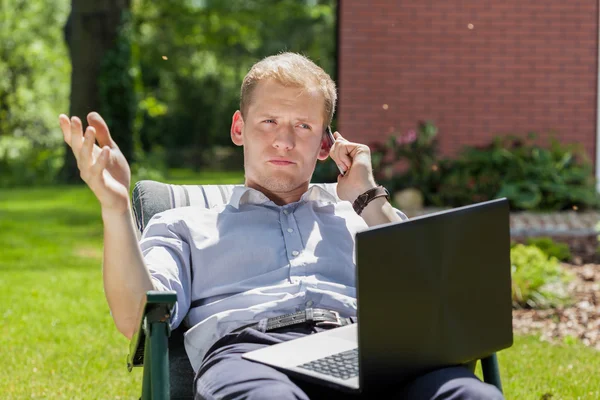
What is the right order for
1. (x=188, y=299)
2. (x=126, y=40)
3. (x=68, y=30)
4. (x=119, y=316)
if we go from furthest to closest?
(x=68, y=30), (x=126, y=40), (x=188, y=299), (x=119, y=316)

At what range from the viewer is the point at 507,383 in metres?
4.16

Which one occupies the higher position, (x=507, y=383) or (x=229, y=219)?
(x=229, y=219)

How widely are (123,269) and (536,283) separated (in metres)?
4.12

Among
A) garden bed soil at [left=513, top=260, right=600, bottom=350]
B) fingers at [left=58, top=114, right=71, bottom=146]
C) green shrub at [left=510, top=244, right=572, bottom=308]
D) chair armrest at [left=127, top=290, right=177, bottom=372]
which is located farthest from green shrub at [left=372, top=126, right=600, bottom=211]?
fingers at [left=58, top=114, right=71, bottom=146]

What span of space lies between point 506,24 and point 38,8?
20.5 meters

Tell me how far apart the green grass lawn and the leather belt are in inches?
66.8

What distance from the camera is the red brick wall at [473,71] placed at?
33.7 ft

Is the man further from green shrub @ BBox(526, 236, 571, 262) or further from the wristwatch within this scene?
green shrub @ BBox(526, 236, 571, 262)

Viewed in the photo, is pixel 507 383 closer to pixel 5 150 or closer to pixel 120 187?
pixel 120 187

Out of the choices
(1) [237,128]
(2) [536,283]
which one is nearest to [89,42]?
(2) [536,283]

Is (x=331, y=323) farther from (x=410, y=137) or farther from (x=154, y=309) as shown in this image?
(x=410, y=137)

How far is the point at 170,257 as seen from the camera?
8.54 ft

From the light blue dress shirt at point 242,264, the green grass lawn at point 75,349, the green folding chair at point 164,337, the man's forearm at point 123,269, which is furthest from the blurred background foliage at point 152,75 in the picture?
the man's forearm at point 123,269

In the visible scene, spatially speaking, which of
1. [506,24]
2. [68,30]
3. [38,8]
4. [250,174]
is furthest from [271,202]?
[38,8]
